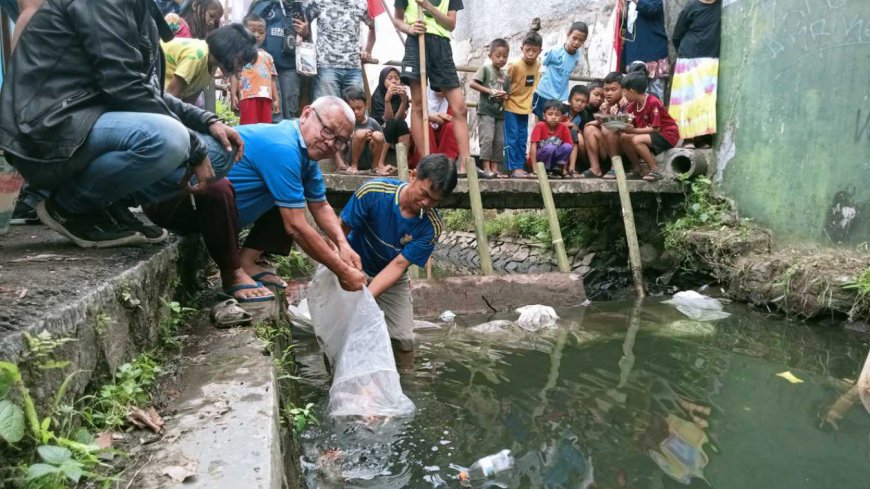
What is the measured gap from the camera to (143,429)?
1.73 m

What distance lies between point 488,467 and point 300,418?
2.52 feet

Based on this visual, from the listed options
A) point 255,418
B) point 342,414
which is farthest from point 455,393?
point 255,418

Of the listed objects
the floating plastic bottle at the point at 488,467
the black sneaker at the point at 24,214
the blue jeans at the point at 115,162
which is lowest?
the floating plastic bottle at the point at 488,467

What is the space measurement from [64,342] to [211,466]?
0.46 meters

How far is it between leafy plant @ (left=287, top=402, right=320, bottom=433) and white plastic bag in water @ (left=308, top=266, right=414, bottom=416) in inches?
3.2

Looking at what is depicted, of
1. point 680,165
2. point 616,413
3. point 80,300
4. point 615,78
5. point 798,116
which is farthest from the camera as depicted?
point 615,78

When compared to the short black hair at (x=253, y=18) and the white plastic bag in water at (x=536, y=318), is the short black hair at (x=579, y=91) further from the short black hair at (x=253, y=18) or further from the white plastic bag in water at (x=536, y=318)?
the short black hair at (x=253, y=18)

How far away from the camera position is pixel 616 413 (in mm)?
3020

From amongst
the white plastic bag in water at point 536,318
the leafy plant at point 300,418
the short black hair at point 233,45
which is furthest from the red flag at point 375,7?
the leafy plant at point 300,418

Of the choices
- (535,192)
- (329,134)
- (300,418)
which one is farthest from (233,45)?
(535,192)

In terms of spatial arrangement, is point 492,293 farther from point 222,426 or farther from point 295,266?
point 222,426

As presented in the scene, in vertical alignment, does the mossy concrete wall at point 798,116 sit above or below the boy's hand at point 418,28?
below

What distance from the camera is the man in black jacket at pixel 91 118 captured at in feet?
7.55

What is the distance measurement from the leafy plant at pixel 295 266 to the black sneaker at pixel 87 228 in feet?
8.41
